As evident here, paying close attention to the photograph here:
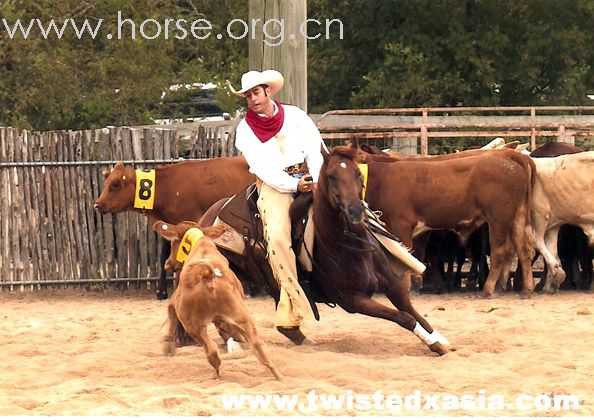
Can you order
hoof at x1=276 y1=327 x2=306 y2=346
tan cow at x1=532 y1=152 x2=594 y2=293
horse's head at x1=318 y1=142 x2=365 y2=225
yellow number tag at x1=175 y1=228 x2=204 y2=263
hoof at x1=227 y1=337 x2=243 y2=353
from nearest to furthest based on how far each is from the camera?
horse's head at x1=318 y1=142 x2=365 y2=225 < yellow number tag at x1=175 y1=228 x2=204 y2=263 < hoof at x1=227 y1=337 x2=243 y2=353 < hoof at x1=276 y1=327 x2=306 y2=346 < tan cow at x1=532 y1=152 x2=594 y2=293

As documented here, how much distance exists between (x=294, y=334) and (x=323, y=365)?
4.14 feet

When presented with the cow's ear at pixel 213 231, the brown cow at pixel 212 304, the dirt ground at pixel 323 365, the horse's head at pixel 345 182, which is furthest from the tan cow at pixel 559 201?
the brown cow at pixel 212 304

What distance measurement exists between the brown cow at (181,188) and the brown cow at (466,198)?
1.45m

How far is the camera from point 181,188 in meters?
14.5

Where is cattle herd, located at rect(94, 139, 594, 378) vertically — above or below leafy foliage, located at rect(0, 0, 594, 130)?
below

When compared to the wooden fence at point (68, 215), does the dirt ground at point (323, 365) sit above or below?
below

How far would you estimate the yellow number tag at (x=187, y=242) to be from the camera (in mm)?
9266

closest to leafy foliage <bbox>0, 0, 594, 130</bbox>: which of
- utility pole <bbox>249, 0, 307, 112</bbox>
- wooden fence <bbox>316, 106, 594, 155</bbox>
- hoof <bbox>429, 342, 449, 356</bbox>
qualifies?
wooden fence <bbox>316, 106, 594, 155</bbox>

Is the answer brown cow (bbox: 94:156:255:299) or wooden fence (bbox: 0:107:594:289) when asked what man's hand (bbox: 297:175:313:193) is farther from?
wooden fence (bbox: 0:107:594:289)

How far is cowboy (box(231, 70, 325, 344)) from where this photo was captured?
32.7 feet

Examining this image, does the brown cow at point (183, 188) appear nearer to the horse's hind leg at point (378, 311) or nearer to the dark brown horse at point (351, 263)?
the dark brown horse at point (351, 263)

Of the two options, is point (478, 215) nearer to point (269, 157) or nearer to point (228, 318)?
point (269, 157)

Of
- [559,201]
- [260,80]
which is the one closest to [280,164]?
[260,80]

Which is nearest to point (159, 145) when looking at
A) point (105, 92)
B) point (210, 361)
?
point (210, 361)
